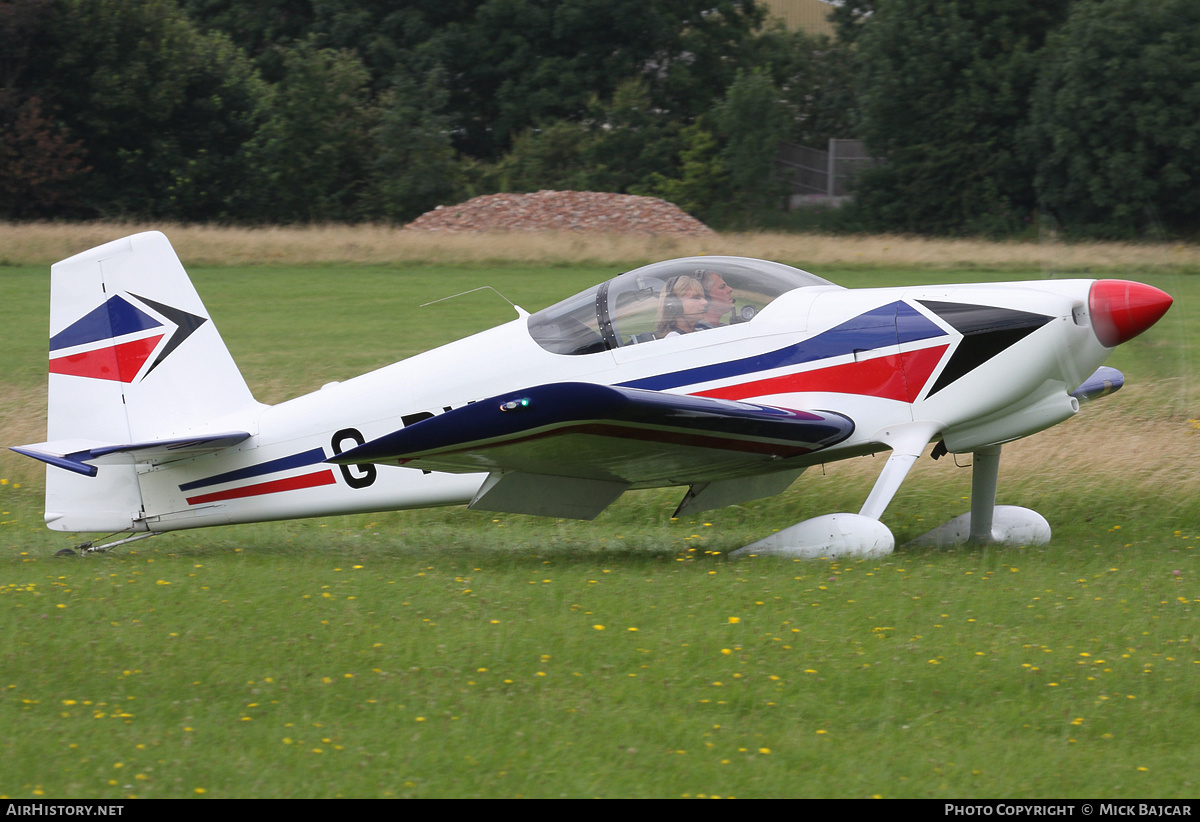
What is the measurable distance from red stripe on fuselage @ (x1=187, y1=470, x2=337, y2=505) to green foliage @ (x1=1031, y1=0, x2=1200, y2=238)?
35.8 m

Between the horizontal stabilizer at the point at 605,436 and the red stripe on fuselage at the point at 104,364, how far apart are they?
7.93 ft

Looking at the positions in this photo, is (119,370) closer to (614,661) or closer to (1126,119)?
(614,661)

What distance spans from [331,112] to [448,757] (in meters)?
47.7

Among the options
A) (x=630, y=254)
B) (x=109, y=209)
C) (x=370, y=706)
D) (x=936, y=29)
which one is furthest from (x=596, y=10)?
(x=370, y=706)

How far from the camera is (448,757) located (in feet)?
15.8

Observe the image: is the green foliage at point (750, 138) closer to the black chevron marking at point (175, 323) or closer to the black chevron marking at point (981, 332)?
the black chevron marking at point (175, 323)

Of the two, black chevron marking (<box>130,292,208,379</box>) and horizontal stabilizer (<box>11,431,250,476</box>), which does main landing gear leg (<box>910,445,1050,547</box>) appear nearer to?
horizontal stabilizer (<box>11,431,250,476</box>)

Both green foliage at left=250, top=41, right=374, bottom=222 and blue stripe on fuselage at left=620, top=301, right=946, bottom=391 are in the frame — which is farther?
green foliage at left=250, top=41, right=374, bottom=222

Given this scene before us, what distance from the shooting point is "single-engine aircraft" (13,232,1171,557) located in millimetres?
7844

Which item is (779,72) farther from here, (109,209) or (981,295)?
(981,295)

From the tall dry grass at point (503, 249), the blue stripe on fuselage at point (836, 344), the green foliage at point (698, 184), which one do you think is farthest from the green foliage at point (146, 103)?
the blue stripe on fuselage at point (836, 344)

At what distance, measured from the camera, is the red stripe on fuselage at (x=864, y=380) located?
8.13 m

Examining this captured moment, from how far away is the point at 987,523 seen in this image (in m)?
8.95

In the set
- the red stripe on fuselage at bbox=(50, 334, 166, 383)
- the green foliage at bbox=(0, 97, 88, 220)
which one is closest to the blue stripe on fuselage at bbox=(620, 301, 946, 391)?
the red stripe on fuselage at bbox=(50, 334, 166, 383)
